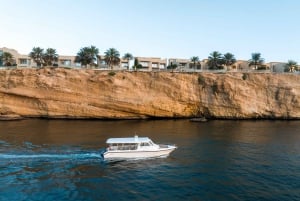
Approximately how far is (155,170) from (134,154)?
229 inches

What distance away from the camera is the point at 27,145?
41469 mm

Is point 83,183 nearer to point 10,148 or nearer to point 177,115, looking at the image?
point 10,148

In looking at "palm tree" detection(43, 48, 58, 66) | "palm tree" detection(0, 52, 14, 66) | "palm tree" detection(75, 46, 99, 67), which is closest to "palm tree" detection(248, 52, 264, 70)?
"palm tree" detection(75, 46, 99, 67)

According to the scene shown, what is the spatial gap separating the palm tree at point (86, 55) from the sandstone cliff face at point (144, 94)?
11.3 m

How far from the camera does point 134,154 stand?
36.7 metres

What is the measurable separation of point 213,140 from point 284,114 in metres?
45.8

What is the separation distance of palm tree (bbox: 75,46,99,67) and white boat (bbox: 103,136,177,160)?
59.4m

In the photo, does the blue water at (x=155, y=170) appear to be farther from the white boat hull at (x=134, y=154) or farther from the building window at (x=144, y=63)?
the building window at (x=144, y=63)

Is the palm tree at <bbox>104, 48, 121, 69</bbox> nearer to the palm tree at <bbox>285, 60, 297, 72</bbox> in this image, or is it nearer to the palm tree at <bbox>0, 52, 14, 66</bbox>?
the palm tree at <bbox>0, 52, 14, 66</bbox>

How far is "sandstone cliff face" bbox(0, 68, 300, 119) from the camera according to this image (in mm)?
77188

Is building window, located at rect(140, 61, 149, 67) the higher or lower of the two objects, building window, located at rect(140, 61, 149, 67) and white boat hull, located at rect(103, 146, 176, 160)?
the higher

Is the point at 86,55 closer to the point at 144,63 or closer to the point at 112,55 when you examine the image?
the point at 112,55

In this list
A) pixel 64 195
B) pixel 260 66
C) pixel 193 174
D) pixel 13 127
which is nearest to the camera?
pixel 64 195

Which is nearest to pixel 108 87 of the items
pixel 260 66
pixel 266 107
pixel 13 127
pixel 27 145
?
pixel 13 127
